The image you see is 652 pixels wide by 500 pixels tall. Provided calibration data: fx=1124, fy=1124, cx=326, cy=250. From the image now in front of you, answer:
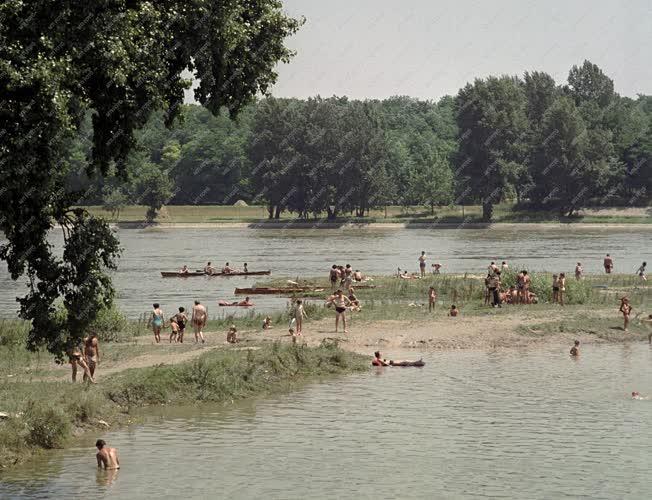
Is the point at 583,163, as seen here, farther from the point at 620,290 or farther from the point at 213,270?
the point at 620,290

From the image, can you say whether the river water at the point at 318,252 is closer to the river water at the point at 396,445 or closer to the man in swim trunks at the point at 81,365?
the river water at the point at 396,445

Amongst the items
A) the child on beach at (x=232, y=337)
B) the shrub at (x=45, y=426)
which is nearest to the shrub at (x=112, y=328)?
the child on beach at (x=232, y=337)

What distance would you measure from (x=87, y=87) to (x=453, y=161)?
129868 millimetres

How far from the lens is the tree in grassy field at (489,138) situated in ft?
452

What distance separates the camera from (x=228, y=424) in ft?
92.0

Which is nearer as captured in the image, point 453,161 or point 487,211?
point 487,211

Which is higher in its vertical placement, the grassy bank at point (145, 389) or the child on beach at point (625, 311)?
the child on beach at point (625, 311)

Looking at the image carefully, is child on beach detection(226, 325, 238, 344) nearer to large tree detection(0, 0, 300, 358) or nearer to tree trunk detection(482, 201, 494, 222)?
large tree detection(0, 0, 300, 358)

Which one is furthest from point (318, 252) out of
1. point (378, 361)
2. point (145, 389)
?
point (145, 389)

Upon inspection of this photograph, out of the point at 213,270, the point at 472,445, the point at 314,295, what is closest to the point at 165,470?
the point at 472,445

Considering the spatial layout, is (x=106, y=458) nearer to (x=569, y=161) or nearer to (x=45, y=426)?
(x=45, y=426)

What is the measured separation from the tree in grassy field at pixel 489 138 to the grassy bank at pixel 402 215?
483 cm

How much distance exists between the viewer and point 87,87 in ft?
62.2

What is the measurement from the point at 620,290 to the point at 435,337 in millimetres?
16567
